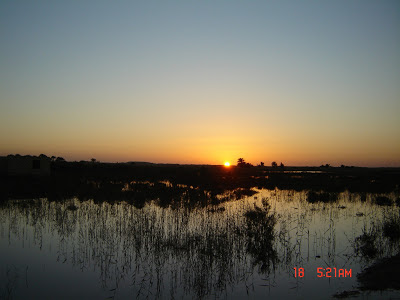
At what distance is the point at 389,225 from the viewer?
1077 centimetres

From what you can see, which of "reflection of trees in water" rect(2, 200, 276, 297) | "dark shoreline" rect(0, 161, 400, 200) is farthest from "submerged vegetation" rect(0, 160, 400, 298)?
"dark shoreline" rect(0, 161, 400, 200)

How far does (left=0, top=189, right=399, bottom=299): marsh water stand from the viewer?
6586 millimetres

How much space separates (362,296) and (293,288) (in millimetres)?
1308

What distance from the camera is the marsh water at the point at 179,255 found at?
659cm

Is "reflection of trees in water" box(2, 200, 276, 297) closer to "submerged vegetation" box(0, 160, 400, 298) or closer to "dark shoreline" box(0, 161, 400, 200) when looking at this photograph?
"submerged vegetation" box(0, 160, 400, 298)

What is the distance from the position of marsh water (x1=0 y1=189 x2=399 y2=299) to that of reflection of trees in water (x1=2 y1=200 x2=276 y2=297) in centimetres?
3

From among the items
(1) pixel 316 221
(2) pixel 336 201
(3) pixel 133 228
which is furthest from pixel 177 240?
(2) pixel 336 201

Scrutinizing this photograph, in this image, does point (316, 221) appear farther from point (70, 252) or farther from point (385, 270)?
point (70, 252)
